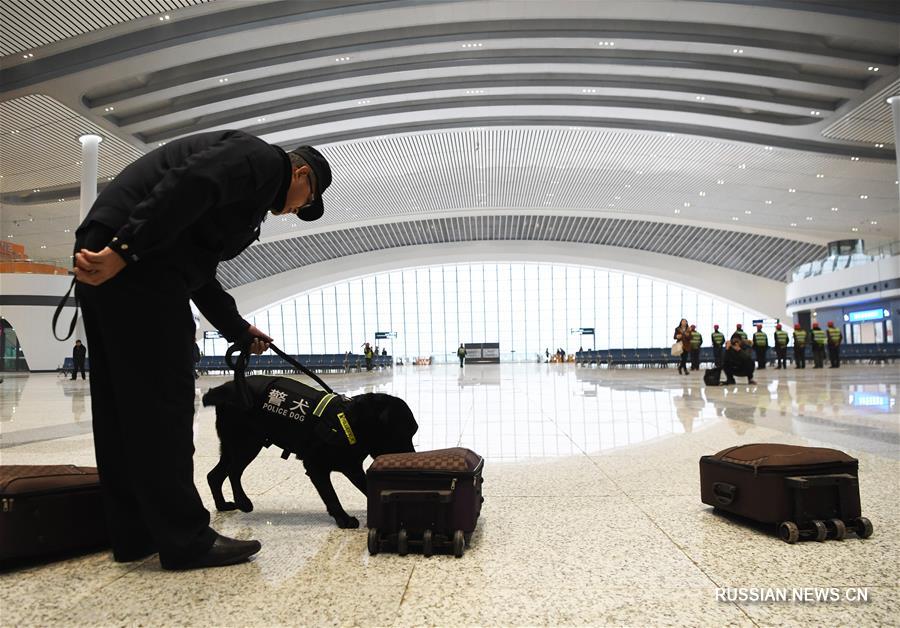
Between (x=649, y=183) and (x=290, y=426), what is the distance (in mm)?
33790

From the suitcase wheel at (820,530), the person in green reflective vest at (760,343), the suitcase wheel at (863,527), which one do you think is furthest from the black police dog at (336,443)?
the person in green reflective vest at (760,343)

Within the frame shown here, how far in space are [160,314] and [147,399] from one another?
306mm

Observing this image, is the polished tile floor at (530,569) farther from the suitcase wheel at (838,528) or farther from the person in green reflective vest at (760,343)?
the person in green reflective vest at (760,343)

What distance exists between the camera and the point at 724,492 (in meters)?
2.89

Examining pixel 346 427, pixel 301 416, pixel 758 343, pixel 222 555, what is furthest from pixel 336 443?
pixel 758 343

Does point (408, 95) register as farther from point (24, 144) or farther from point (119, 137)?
point (24, 144)

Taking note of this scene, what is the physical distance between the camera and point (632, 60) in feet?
61.3

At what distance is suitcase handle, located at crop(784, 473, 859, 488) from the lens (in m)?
2.58

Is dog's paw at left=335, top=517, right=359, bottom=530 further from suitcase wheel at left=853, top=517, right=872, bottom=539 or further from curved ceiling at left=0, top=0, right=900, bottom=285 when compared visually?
curved ceiling at left=0, top=0, right=900, bottom=285

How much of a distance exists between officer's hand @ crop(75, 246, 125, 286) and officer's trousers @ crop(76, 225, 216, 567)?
0.50 ft

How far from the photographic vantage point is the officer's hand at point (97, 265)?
202cm

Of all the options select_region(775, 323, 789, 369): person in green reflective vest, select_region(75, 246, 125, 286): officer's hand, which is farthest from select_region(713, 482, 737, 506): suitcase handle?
select_region(775, 323, 789, 369): person in green reflective vest

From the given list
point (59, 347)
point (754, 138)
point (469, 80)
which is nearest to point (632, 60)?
point (469, 80)

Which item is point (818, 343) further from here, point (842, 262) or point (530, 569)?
point (530, 569)
